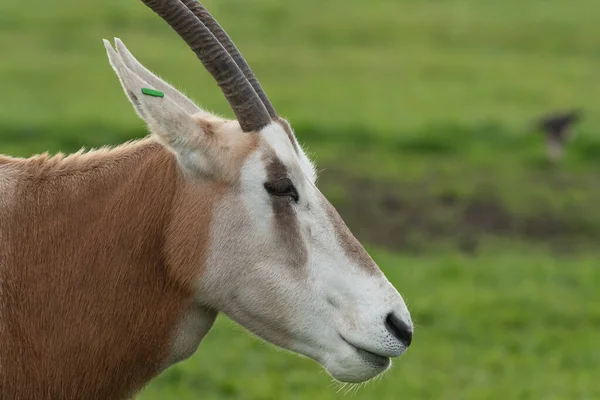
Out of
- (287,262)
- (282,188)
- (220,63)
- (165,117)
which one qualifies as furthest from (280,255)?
(220,63)

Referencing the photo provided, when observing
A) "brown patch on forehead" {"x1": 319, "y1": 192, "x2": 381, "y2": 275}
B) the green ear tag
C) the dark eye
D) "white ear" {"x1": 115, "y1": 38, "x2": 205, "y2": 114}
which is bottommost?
"brown patch on forehead" {"x1": 319, "y1": 192, "x2": 381, "y2": 275}

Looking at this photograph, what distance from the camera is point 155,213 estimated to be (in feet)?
16.1

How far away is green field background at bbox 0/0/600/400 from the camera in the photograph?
10656 millimetres

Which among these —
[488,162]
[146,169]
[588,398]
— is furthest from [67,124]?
[146,169]

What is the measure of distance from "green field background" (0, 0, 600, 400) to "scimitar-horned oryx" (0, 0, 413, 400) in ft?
5.08

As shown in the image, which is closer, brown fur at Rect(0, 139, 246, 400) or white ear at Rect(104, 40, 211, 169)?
white ear at Rect(104, 40, 211, 169)

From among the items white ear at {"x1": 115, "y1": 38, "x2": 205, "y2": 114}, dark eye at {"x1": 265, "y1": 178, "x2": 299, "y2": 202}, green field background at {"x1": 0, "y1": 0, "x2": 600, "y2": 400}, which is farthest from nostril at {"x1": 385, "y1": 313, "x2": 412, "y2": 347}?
green field background at {"x1": 0, "y1": 0, "x2": 600, "y2": 400}

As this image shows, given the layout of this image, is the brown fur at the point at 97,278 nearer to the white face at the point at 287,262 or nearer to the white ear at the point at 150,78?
the white face at the point at 287,262

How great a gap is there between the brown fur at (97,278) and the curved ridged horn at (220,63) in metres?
0.34

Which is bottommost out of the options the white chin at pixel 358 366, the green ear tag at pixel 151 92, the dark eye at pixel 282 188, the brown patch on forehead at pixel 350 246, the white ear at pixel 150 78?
the white chin at pixel 358 366

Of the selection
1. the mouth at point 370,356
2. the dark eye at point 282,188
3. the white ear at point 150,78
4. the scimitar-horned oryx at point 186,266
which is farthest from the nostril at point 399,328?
the white ear at point 150,78

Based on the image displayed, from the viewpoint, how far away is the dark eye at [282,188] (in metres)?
4.82

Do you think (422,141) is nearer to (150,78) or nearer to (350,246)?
(150,78)

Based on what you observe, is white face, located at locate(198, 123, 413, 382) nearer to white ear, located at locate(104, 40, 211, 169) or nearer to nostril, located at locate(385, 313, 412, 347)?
nostril, located at locate(385, 313, 412, 347)
